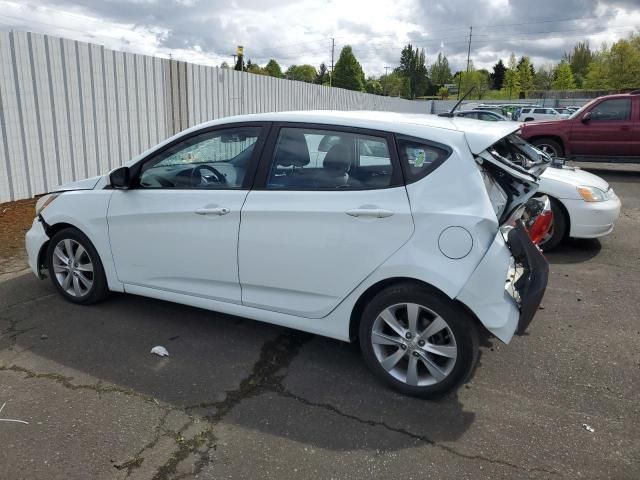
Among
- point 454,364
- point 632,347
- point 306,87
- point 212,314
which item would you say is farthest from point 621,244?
point 306,87

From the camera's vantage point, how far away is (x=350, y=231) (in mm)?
3102

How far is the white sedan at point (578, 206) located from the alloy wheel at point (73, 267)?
4.80m

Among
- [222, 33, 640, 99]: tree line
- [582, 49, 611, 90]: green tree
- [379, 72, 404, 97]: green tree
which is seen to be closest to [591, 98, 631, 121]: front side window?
[222, 33, 640, 99]: tree line

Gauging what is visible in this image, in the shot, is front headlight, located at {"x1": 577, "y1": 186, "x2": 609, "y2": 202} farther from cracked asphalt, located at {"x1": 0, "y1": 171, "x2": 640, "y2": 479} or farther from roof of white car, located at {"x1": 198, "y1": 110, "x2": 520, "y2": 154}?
roof of white car, located at {"x1": 198, "y1": 110, "x2": 520, "y2": 154}

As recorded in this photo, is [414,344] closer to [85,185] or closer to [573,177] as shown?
[85,185]

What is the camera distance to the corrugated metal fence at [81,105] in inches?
282

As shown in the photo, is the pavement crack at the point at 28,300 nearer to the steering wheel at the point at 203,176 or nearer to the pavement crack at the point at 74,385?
the pavement crack at the point at 74,385

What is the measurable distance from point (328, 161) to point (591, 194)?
13.2 feet

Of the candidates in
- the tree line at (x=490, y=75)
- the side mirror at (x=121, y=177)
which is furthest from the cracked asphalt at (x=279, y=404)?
the tree line at (x=490, y=75)

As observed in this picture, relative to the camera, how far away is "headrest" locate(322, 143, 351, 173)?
3.27 metres

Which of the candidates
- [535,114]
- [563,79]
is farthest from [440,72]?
[535,114]

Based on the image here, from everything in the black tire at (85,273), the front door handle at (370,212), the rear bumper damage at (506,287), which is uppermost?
the front door handle at (370,212)

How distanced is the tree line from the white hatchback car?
59448 millimetres

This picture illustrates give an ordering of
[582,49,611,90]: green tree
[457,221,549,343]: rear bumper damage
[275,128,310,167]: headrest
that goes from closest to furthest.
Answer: [457,221,549,343]: rear bumper damage → [275,128,310,167]: headrest → [582,49,611,90]: green tree
